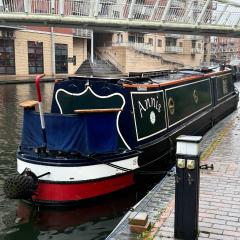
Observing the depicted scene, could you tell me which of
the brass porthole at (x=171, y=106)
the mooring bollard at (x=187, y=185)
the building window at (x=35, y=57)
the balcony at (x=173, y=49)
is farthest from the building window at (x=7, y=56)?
the mooring bollard at (x=187, y=185)

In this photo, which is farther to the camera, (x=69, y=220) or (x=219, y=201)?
(x=69, y=220)

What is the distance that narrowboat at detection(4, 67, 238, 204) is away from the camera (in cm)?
762

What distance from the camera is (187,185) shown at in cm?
500

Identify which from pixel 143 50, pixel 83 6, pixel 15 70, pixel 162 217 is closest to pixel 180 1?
pixel 83 6

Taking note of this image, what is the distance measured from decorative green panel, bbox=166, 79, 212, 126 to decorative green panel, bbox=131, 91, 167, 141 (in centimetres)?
55

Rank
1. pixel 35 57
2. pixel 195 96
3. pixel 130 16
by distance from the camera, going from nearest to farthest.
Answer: pixel 195 96
pixel 130 16
pixel 35 57

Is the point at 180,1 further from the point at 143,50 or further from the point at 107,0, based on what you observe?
the point at 143,50

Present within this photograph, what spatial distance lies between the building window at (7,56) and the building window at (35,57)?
2504mm

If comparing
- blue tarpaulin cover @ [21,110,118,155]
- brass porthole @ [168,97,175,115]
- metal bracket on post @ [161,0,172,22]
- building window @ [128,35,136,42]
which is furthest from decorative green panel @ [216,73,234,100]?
building window @ [128,35,136,42]

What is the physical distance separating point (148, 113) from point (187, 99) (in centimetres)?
310

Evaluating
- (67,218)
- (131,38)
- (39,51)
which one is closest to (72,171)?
(67,218)

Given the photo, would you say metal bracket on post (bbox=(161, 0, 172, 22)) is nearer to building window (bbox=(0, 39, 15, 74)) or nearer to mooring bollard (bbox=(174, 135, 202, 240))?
mooring bollard (bbox=(174, 135, 202, 240))

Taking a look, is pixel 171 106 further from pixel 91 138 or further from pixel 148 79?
pixel 91 138

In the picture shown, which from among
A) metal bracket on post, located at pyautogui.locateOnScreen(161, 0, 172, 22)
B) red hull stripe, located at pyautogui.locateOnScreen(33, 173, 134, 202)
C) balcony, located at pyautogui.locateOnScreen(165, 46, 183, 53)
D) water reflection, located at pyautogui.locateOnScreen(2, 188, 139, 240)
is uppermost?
metal bracket on post, located at pyautogui.locateOnScreen(161, 0, 172, 22)
